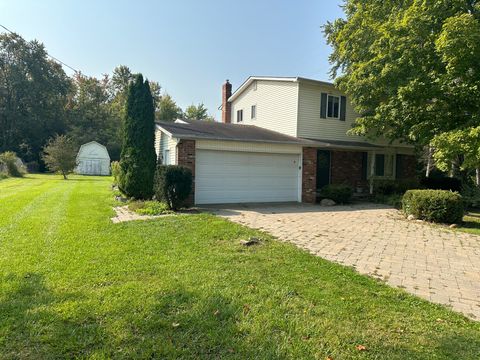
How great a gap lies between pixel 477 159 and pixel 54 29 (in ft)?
48.6

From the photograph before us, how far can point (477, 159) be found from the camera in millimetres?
9516

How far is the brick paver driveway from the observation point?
4.55 meters

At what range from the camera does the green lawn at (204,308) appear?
9.32 feet

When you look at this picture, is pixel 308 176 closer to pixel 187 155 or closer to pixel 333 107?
pixel 333 107

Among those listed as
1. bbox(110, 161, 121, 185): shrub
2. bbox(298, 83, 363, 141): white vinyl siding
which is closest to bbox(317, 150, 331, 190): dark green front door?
bbox(298, 83, 363, 141): white vinyl siding

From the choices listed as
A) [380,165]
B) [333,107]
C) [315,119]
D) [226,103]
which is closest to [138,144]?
[315,119]

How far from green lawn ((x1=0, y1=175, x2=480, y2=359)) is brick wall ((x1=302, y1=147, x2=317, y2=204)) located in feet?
26.6

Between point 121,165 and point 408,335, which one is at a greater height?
point 121,165

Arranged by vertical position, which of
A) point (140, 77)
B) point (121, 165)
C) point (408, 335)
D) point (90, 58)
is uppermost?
point (90, 58)

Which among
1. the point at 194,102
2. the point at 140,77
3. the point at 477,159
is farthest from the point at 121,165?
the point at 194,102

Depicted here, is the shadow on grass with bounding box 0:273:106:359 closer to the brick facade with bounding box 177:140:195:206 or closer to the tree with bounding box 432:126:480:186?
the brick facade with bounding box 177:140:195:206

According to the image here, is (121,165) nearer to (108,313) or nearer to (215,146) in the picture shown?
(215,146)

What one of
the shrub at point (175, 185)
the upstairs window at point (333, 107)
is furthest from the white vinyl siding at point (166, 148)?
the upstairs window at point (333, 107)

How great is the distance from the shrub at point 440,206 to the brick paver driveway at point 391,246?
654 mm
